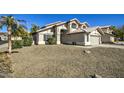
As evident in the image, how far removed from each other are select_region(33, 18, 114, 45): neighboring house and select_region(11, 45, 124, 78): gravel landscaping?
4.16 metres

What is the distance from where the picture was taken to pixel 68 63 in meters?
12.1

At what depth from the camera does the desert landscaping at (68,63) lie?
436 inches

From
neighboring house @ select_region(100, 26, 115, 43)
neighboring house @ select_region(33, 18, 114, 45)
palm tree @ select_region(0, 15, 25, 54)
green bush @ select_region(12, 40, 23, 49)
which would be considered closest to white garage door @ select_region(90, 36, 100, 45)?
neighboring house @ select_region(33, 18, 114, 45)

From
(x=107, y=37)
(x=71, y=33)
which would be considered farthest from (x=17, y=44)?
(x=107, y=37)

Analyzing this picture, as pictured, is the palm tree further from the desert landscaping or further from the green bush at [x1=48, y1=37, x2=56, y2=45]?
the green bush at [x1=48, y1=37, x2=56, y2=45]

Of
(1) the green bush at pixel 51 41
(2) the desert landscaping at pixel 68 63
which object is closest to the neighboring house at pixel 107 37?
(1) the green bush at pixel 51 41

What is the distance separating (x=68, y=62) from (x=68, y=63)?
0.14m

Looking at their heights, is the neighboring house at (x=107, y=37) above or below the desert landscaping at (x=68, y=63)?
above

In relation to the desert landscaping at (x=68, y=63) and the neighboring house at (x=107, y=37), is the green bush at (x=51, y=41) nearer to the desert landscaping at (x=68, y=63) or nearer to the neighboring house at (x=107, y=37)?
the desert landscaping at (x=68, y=63)
